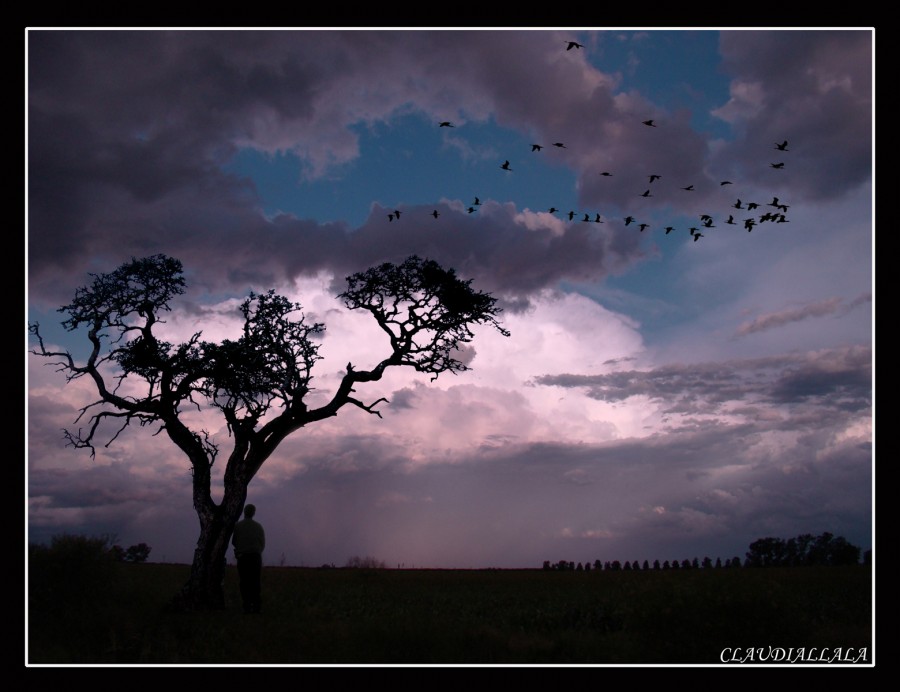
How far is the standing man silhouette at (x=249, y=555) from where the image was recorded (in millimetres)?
21562

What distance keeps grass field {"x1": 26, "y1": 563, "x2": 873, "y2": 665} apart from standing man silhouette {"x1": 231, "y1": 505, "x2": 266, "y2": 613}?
65 cm

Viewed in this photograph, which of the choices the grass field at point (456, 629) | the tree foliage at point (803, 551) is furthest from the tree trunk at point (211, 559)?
the tree foliage at point (803, 551)

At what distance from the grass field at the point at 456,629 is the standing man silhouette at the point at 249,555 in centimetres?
65

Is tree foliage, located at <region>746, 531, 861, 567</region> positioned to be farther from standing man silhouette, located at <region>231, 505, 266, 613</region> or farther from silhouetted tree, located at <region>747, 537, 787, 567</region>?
standing man silhouette, located at <region>231, 505, 266, 613</region>

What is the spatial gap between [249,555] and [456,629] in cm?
865

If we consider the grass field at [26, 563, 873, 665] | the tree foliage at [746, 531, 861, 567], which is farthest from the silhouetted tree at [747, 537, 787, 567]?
the grass field at [26, 563, 873, 665]

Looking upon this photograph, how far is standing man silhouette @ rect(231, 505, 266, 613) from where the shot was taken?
70.7ft

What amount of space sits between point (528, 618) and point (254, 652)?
7.72 m

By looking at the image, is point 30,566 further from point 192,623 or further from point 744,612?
point 744,612

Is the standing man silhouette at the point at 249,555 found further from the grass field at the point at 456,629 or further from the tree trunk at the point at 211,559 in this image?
the tree trunk at the point at 211,559

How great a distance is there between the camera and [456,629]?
643 inches

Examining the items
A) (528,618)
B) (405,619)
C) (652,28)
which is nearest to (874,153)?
(652,28)

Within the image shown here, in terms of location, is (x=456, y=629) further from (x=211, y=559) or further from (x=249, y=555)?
(x=211, y=559)

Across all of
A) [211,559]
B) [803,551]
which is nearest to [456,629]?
[211,559]
